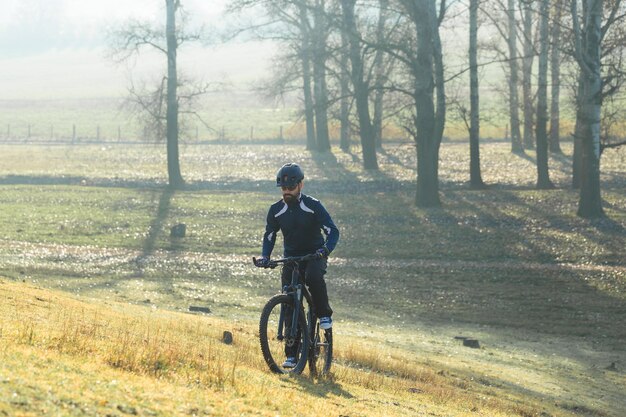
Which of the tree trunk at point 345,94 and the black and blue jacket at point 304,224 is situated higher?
the tree trunk at point 345,94

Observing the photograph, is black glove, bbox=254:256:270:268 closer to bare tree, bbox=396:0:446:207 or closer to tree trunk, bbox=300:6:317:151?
bare tree, bbox=396:0:446:207

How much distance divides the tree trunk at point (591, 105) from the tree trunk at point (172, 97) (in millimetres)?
17916

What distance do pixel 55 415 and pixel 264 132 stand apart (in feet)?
272

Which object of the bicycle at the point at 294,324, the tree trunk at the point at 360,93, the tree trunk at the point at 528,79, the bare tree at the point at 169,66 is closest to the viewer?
the bicycle at the point at 294,324

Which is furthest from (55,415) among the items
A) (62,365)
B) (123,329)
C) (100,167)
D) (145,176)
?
(100,167)

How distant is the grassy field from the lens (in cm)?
1000

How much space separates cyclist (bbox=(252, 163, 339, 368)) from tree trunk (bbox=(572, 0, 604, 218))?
21.1 m

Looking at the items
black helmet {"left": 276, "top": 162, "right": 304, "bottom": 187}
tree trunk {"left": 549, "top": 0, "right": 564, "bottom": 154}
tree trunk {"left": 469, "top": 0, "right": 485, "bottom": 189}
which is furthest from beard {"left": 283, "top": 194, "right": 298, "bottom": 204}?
tree trunk {"left": 469, "top": 0, "right": 485, "bottom": 189}

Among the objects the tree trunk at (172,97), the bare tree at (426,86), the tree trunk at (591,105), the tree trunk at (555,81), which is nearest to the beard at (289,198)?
the tree trunk at (591,105)

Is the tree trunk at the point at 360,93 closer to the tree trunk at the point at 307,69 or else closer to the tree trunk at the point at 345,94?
the tree trunk at the point at 345,94

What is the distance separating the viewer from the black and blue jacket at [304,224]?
37.0 feet

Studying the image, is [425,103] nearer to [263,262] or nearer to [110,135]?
[263,262]

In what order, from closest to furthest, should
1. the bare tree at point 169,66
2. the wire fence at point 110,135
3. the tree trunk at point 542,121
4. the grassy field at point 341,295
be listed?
the grassy field at point 341,295, the tree trunk at point 542,121, the bare tree at point 169,66, the wire fence at point 110,135

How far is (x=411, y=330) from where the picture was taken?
20.7 m
